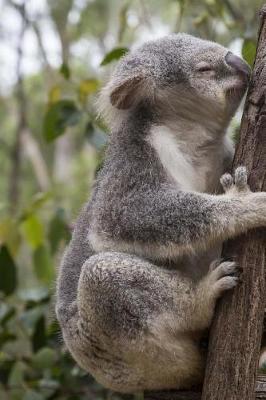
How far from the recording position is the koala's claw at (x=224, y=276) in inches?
123

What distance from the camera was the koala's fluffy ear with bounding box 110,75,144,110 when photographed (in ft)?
12.6

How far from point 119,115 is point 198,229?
904mm

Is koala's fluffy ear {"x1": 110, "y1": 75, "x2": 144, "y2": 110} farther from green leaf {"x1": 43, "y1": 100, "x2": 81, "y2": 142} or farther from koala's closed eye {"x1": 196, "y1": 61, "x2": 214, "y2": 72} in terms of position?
green leaf {"x1": 43, "y1": 100, "x2": 81, "y2": 142}

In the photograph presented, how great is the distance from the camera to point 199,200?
3422 millimetres

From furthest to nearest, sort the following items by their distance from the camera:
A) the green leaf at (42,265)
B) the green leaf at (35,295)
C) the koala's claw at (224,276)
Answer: the green leaf at (42,265)
the green leaf at (35,295)
the koala's claw at (224,276)

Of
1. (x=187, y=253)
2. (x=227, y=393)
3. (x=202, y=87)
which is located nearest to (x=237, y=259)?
(x=187, y=253)

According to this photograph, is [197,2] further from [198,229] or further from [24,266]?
[24,266]

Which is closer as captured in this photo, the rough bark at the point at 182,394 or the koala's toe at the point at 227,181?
the koala's toe at the point at 227,181

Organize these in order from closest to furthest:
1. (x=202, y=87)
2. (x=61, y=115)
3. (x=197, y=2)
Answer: (x=202, y=87) → (x=61, y=115) → (x=197, y=2)

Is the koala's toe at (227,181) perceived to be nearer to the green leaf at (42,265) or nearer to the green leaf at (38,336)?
the green leaf at (38,336)

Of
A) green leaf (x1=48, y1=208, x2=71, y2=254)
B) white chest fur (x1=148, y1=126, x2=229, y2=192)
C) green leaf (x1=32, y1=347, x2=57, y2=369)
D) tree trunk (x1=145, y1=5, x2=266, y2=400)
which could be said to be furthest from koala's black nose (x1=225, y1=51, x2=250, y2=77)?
green leaf (x1=32, y1=347, x2=57, y2=369)

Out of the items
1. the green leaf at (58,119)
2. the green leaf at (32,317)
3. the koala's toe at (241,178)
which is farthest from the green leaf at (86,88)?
the koala's toe at (241,178)

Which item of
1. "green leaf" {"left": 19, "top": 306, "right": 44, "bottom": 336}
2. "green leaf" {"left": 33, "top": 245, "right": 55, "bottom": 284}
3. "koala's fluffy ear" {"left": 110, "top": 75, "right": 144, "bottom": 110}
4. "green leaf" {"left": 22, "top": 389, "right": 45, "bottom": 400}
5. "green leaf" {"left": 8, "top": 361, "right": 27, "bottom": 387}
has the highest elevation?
"koala's fluffy ear" {"left": 110, "top": 75, "right": 144, "bottom": 110}

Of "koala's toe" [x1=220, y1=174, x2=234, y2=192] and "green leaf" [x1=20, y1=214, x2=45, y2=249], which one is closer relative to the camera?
"koala's toe" [x1=220, y1=174, x2=234, y2=192]
